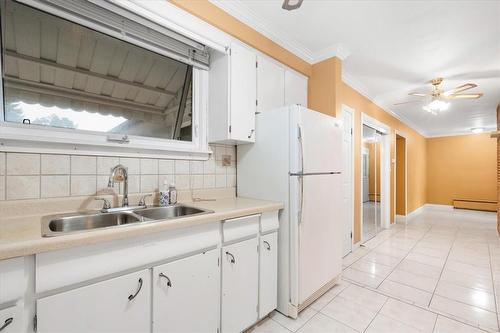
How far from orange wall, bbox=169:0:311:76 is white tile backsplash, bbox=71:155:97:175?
1.31 meters

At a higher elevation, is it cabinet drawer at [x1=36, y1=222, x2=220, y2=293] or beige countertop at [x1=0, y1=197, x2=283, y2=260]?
beige countertop at [x1=0, y1=197, x2=283, y2=260]

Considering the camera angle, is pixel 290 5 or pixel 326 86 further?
pixel 326 86

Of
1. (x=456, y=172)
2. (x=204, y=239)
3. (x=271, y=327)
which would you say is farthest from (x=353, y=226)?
(x=456, y=172)

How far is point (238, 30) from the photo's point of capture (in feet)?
6.84

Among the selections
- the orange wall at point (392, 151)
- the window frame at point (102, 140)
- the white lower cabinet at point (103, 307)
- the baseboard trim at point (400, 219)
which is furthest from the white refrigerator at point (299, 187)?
the baseboard trim at point (400, 219)

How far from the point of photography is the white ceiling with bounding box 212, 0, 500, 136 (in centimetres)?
201

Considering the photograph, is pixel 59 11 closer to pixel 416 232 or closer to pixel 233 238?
pixel 233 238

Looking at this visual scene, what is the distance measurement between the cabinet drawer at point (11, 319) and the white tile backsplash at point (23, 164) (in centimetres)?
80

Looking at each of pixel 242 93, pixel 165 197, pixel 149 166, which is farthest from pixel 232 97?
pixel 165 197

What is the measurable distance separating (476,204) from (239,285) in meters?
8.87

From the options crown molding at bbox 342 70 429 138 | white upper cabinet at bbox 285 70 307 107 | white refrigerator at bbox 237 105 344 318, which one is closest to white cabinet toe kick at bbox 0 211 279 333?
white refrigerator at bbox 237 105 344 318

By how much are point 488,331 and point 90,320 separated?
265 centimetres

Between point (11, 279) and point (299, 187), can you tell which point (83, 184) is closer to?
point (11, 279)

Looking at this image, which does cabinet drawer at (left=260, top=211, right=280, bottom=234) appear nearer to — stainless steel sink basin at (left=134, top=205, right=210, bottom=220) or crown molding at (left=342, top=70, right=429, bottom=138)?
stainless steel sink basin at (left=134, top=205, right=210, bottom=220)
